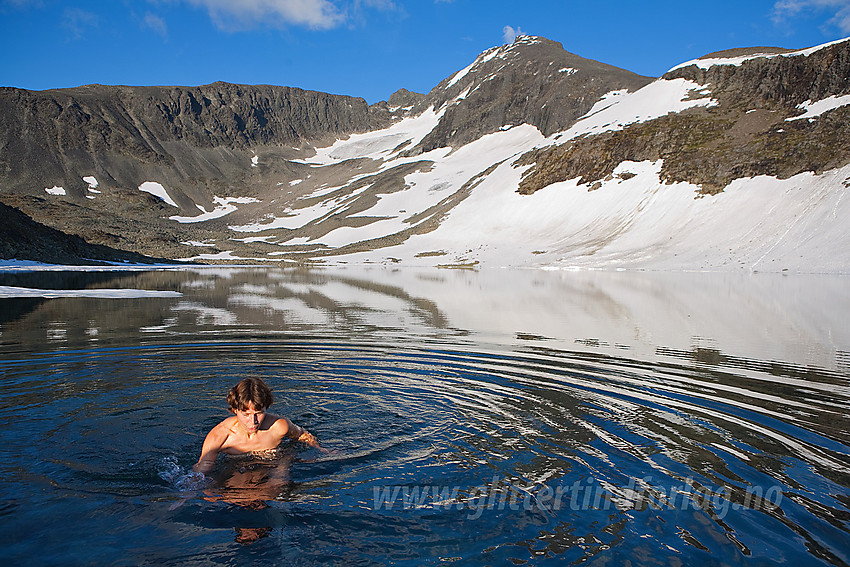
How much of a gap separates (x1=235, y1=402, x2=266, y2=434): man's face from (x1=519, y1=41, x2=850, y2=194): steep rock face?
80.8m

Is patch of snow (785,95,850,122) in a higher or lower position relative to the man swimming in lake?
higher

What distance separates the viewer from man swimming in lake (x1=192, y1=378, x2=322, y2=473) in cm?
679

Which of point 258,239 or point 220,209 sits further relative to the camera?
point 220,209

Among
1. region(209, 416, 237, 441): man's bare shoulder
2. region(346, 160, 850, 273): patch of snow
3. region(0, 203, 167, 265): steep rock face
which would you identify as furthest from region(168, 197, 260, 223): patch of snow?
region(209, 416, 237, 441): man's bare shoulder

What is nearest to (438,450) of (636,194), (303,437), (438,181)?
(303,437)

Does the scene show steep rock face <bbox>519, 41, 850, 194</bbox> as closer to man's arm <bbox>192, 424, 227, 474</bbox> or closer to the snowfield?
the snowfield

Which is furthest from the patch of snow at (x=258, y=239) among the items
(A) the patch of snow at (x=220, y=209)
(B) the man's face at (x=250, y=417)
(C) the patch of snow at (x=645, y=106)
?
(B) the man's face at (x=250, y=417)

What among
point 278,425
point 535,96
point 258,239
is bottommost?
point 278,425

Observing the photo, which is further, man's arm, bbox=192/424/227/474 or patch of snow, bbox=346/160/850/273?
patch of snow, bbox=346/160/850/273

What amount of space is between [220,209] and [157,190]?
22.1 m

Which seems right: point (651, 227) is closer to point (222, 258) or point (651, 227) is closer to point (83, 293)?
point (83, 293)

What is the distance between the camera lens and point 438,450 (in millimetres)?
7633

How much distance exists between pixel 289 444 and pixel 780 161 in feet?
273

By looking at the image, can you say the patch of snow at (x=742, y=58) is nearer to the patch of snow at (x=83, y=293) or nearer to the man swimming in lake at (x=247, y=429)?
the patch of snow at (x=83, y=293)
